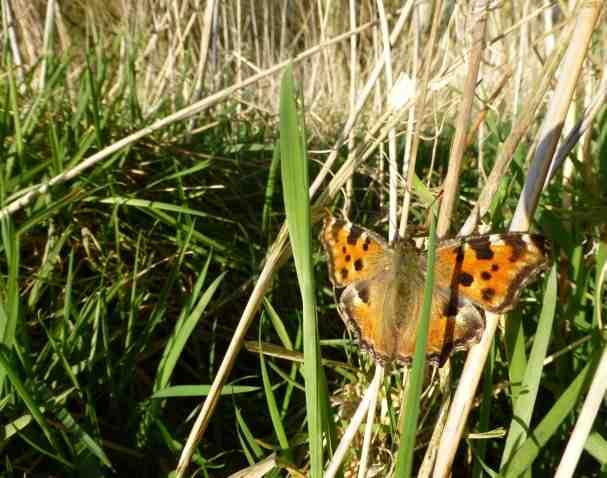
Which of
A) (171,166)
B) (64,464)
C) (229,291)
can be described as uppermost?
(171,166)

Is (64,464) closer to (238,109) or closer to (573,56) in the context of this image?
(573,56)

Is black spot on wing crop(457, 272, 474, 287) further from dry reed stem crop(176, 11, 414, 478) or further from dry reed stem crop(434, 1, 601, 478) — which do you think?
dry reed stem crop(176, 11, 414, 478)

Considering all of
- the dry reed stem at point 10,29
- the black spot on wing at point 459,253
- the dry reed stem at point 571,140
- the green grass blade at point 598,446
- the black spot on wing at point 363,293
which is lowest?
the green grass blade at point 598,446

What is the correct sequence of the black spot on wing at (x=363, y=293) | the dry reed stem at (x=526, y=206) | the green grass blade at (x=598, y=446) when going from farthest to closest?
1. the black spot on wing at (x=363, y=293)
2. the green grass blade at (x=598, y=446)
3. the dry reed stem at (x=526, y=206)

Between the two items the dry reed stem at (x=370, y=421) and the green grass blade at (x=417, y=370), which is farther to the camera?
the dry reed stem at (x=370, y=421)

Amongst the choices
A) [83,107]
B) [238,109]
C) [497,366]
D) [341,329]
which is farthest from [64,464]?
[238,109]

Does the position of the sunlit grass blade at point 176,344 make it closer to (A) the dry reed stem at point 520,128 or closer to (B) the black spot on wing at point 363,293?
(B) the black spot on wing at point 363,293

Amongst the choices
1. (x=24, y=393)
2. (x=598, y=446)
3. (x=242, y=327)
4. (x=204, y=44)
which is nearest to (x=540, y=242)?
(x=598, y=446)

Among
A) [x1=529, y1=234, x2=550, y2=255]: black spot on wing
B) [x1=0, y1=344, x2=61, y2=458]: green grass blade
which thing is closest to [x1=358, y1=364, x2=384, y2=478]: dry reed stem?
[x1=529, y1=234, x2=550, y2=255]: black spot on wing

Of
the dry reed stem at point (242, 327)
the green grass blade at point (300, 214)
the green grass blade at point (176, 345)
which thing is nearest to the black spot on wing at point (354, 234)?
the dry reed stem at point (242, 327)
